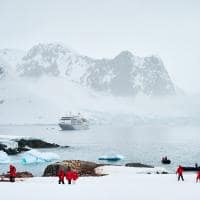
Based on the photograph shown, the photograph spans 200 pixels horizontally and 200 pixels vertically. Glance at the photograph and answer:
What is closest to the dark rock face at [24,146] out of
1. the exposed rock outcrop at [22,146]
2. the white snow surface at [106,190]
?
the exposed rock outcrop at [22,146]

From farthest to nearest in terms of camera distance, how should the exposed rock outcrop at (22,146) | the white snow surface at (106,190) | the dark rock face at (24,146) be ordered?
1. the exposed rock outcrop at (22,146)
2. the dark rock face at (24,146)
3. the white snow surface at (106,190)

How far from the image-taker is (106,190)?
125 feet

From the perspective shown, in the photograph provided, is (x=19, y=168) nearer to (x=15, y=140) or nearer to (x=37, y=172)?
(x=37, y=172)

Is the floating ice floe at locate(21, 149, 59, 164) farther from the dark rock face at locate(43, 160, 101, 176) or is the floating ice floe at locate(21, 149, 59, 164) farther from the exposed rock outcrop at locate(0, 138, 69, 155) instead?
the dark rock face at locate(43, 160, 101, 176)

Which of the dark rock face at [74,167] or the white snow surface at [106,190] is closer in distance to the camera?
the white snow surface at [106,190]

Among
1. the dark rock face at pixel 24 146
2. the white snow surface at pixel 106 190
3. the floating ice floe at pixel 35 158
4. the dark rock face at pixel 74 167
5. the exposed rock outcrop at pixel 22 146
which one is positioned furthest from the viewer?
the exposed rock outcrop at pixel 22 146

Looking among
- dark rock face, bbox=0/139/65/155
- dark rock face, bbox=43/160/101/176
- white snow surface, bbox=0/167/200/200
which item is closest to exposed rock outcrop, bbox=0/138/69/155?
dark rock face, bbox=0/139/65/155

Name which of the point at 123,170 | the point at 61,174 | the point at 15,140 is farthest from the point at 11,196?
the point at 15,140

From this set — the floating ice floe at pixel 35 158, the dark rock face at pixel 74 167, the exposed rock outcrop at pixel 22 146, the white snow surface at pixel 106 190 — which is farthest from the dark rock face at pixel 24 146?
the white snow surface at pixel 106 190

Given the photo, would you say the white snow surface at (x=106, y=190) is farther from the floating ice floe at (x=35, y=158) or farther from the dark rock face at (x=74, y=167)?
the floating ice floe at (x=35, y=158)

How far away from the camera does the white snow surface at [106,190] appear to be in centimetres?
3545

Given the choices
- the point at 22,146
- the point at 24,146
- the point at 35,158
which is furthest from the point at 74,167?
the point at 24,146

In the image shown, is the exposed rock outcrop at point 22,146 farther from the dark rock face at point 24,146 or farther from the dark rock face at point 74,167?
the dark rock face at point 74,167

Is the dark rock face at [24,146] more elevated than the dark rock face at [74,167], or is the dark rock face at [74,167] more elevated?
the dark rock face at [74,167]
